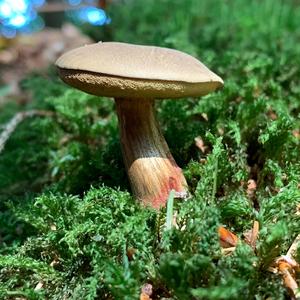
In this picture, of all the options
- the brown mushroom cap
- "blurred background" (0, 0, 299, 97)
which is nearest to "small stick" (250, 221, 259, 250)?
the brown mushroom cap

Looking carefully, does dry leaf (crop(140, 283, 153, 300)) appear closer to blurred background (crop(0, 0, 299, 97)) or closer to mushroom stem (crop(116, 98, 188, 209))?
mushroom stem (crop(116, 98, 188, 209))

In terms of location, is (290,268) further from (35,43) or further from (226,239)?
(35,43)

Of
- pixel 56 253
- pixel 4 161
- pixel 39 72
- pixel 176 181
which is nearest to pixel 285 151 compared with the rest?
pixel 176 181

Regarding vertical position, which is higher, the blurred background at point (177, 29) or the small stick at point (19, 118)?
the blurred background at point (177, 29)

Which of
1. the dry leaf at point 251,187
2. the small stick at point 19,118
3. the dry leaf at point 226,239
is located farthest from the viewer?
the small stick at point 19,118

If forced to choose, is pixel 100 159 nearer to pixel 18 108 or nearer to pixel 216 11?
pixel 18 108

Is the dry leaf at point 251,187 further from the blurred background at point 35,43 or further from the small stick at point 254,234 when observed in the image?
the blurred background at point 35,43

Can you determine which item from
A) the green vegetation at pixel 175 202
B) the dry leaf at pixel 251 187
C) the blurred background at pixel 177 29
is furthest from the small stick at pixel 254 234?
the blurred background at pixel 177 29
